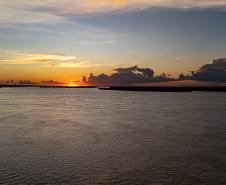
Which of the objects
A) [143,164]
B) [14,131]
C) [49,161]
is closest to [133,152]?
[143,164]

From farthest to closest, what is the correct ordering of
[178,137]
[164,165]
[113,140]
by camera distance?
[178,137]
[113,140]
[164,165]

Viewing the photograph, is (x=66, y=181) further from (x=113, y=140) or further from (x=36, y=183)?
(x=113, y=140)

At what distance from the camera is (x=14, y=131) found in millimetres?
29797

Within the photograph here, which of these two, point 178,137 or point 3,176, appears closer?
point 3,176

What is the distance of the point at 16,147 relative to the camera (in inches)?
864

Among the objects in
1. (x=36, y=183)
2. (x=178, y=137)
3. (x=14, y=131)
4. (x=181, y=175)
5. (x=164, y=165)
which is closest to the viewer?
(x=36, y=183)

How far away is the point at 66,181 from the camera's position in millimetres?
14719

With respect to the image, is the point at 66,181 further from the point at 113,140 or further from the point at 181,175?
the point at 113,140

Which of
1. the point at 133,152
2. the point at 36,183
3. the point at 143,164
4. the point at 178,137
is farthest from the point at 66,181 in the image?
the point at 178,137

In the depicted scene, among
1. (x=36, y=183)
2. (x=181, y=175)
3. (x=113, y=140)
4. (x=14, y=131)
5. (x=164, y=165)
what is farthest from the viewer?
(x=14, y=131)

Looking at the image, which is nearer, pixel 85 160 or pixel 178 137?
pixel 85 160

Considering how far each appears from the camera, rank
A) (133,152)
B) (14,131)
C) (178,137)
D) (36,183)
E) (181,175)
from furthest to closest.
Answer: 1. (14,131)
2. (178,137)
3. (133,152)
4. (181,175)
5. (36,183)

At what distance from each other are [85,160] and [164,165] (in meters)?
4.30

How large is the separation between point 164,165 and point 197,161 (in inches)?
88.0
